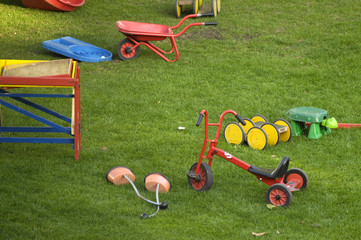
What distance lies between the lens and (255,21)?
43.4 feet

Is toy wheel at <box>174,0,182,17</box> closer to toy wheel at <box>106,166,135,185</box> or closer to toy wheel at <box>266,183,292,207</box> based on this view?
toy wheel at <box>106,166,135,185</box>

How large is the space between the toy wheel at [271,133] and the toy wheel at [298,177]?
1.34 metres

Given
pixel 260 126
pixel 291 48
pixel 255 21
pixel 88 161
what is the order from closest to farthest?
pixel 88 161
pixel 260 126
pixel 291 48
pixel 255 21

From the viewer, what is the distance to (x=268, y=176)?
5578 millimetres

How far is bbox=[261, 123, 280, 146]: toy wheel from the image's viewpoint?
23.4ft

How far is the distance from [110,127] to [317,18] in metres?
7.55

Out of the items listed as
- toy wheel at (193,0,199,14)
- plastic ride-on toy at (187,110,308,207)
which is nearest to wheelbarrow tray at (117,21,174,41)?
toy wheel at (193,0,199,14)

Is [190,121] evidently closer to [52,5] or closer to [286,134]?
[286,134]

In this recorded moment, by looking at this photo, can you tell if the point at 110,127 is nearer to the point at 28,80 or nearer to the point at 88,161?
the point at 88,161

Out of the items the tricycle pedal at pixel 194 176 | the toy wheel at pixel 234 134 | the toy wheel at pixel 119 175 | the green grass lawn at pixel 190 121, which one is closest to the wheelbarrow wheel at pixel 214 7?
the green grass lawn at pixel 190 121

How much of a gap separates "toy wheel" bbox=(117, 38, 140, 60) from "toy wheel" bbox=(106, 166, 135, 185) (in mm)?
5405

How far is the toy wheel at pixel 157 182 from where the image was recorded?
571cm

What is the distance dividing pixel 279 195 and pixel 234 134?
1.93 meters

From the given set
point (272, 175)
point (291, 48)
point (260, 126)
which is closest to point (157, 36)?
point (291, 48)
